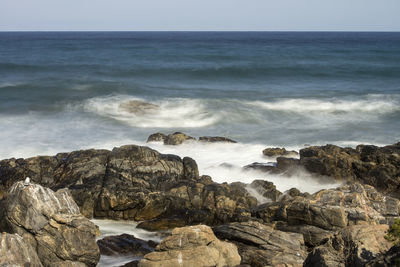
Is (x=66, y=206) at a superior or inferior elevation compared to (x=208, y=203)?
superior

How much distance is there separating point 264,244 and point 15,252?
6715 mm

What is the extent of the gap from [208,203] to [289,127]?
19.8 metres

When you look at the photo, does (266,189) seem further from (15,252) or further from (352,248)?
(15,252)

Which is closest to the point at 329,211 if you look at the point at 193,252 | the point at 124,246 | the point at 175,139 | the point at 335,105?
the point at 193,252

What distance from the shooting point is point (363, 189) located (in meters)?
17.2

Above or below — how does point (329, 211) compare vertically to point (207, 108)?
above

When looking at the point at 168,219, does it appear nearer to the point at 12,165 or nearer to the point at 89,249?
the point at 89,249

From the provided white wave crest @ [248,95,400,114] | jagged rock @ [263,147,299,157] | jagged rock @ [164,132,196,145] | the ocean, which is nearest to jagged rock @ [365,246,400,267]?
the ocean

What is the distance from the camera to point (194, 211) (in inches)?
727

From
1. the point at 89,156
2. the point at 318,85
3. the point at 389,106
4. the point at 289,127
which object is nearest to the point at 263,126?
the point at 289,127

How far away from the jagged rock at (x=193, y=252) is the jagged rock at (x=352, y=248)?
91.2 inches

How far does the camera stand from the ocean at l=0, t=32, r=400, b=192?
98.5ft

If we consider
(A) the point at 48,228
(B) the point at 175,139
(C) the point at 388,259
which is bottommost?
(B) the point at 175,139

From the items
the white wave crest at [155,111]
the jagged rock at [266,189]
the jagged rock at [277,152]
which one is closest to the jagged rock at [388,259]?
the jagged rock at [266,189]
